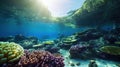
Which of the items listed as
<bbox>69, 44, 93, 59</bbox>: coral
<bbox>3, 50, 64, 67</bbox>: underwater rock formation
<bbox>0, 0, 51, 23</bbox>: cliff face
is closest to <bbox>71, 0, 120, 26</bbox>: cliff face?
<bbox>0, 0, 51, 23</bbox>: cliff face

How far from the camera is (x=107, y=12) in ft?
61.9

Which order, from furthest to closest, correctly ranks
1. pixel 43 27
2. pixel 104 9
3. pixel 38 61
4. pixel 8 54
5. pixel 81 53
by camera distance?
pixel 43 27, pixel 104 9, pixel 81 53, pixel 38 61, pixel 8 54

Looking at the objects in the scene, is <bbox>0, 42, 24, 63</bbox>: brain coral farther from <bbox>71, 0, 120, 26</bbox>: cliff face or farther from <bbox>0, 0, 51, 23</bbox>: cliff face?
<bbox>0, 0, 51, 23</bbox>: cliff face

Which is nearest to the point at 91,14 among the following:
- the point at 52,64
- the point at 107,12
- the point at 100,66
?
the point at 107,12

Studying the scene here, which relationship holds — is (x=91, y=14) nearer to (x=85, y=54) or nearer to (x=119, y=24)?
(x=119, y=24)

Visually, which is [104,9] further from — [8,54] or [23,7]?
[8,54]

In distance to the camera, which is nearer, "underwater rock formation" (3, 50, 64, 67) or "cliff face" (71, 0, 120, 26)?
"underwater rock formation" (3, 50, 64, 67)

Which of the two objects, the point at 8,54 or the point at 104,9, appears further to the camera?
the point at 104,9

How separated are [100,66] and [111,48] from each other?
4.14 ft

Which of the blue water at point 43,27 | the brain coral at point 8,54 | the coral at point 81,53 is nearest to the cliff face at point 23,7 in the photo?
the blue water at point 43,27

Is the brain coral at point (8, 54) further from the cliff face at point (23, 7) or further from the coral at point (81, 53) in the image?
the cliff face at point (23, 7)

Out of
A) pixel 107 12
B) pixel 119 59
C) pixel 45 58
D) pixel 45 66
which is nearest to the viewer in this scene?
pixel 45 66

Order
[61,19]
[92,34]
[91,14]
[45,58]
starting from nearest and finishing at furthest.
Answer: [45,58] < [92,34] < [91,14] < [61,19]

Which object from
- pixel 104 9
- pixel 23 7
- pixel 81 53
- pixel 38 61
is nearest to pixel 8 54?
pixel 38 61
